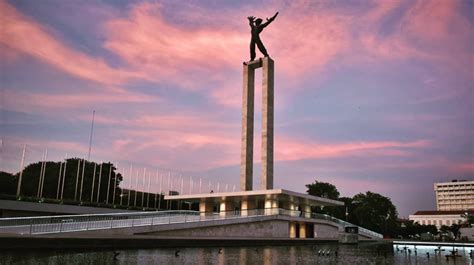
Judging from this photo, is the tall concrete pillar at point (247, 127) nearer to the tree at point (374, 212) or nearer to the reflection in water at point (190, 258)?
the reflection in water at point (190, 258)

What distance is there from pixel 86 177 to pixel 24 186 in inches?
412

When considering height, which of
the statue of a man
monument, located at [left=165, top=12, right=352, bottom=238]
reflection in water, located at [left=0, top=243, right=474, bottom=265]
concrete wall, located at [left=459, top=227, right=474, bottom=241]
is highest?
the statue of a man

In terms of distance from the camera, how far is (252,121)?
170ft

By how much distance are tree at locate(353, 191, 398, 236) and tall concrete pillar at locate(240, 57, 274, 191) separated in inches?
1675

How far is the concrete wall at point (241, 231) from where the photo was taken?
29.7 m

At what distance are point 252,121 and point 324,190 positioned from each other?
45.2 metres

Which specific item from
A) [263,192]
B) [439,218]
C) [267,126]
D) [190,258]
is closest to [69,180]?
[267,126]

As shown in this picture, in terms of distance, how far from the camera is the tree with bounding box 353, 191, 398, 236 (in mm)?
83438

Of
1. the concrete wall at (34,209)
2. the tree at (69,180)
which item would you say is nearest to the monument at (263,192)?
the concrete wall at (34,209)

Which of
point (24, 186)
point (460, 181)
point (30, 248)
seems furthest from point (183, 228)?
point (460, 181)

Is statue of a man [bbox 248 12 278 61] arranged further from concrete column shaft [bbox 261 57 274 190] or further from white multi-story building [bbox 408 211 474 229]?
white multi-story building [bbox 408 211 474 229]

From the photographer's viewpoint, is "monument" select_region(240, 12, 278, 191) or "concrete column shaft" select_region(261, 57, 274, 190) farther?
"monument" select_region(240, 12, 278, 191)

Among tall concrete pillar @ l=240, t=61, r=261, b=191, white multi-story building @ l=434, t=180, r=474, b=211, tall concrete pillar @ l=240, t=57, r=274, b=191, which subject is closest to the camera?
tall concrete pillar @ l=240, t=57, r=274, b=191

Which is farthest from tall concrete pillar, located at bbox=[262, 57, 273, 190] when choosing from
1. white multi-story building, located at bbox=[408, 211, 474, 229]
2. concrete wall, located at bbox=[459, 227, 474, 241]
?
white multi-story building, located at bbox=[408, 211, 474, 229]
